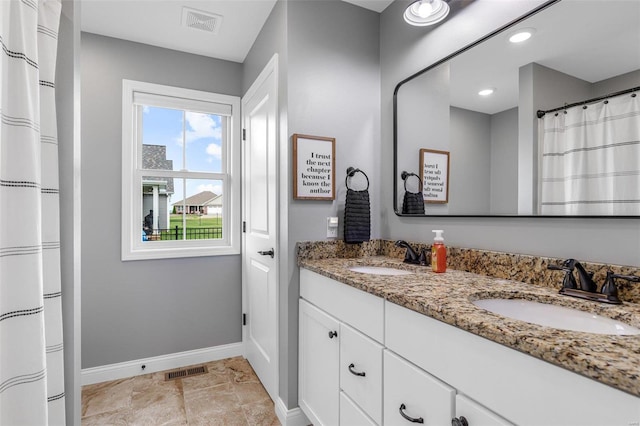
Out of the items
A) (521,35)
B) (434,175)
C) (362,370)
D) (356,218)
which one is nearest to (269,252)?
(356,218)

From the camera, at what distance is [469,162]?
1535mm

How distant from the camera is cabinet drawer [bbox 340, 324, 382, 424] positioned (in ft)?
3.86

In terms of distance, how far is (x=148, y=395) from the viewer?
214 centimetres

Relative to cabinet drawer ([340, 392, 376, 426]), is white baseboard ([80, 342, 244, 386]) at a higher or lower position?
lower

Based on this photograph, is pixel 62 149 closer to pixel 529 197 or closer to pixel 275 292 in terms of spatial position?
pixel 275 292

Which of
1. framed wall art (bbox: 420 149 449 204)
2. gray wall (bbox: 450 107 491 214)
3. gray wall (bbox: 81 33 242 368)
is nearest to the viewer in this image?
gray wall (bbox: 450 107 491 214)

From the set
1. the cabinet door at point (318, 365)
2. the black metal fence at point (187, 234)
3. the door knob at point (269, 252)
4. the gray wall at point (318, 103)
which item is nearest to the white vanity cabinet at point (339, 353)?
the cabinet door at point (318, 365)

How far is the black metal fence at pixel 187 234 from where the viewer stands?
2.55 meters

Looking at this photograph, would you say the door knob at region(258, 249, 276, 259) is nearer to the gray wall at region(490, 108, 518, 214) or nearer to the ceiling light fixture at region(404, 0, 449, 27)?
the gray wall at region(490, 108, 518, 214)

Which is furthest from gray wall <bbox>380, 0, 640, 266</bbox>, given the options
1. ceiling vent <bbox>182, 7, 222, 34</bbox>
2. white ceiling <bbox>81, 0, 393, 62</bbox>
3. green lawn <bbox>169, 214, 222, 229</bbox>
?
green lawn <bbox>169, 214, 222, 229</bbox>

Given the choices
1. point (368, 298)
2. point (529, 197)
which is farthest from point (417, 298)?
point (529, 197)

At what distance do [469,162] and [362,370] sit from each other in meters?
1.05

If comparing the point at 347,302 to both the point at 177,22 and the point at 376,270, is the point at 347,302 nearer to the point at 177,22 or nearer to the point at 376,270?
the point at 376,270

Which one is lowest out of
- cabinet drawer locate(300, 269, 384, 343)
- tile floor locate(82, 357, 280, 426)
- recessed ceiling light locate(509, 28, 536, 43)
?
tile floor locate(82, 357, 280, 426)
